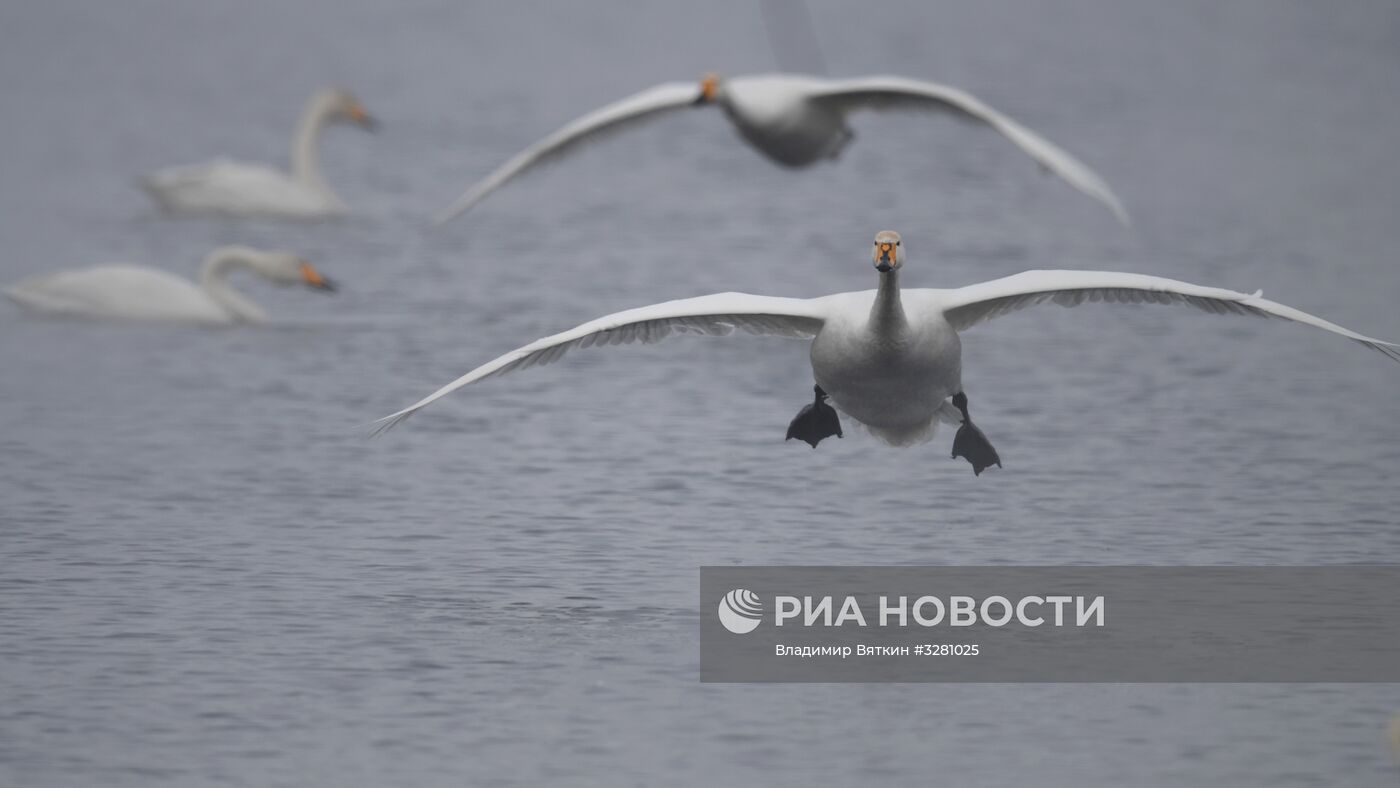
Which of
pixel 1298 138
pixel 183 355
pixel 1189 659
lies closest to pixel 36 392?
pixel 183 355

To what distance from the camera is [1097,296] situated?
10.9 m

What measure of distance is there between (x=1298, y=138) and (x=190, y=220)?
10492 mm

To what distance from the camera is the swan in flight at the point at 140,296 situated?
1708cm

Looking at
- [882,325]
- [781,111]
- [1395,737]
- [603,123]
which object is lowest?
[1395,737]

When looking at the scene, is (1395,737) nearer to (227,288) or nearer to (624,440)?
(624,440)

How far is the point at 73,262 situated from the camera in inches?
779

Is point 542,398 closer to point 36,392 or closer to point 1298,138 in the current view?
point 36,392

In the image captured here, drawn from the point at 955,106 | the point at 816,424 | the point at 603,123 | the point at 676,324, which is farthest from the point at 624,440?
the point at 676,324

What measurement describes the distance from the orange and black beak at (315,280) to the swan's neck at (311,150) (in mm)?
4120

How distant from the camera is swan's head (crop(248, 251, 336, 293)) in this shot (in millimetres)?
17719

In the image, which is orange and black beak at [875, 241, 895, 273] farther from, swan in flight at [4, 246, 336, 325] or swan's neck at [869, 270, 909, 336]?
swan in flight at [4, 246, 336, 325]

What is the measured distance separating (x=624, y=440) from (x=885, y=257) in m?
4.03
